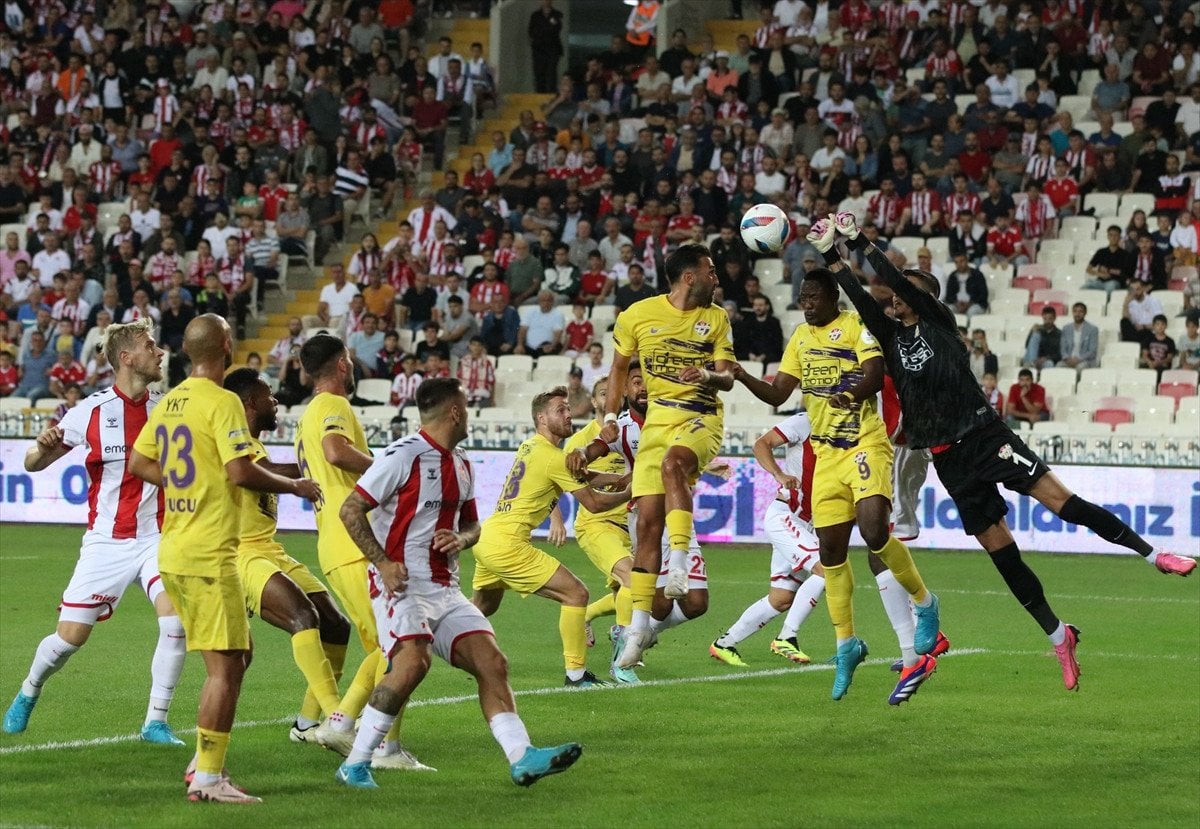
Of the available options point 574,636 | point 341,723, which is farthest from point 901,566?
point 341,723

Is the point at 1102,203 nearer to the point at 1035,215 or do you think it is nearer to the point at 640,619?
the point at 1035,215

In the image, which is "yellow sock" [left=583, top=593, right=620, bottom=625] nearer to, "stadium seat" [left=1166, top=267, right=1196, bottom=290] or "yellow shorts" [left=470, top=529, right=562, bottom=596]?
"yellow shorts" [left=470, top=529, right=562, bottom=596]

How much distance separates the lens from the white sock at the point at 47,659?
31.9ft

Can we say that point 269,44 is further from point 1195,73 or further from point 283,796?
point 283,796

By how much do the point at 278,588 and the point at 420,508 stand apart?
1.40m

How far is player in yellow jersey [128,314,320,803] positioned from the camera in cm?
796

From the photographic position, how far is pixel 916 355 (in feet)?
32.8

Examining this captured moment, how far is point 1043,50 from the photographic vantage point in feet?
88.4

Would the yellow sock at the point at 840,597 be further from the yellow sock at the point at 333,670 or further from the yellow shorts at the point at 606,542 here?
the yellow sock at the point at 333,670

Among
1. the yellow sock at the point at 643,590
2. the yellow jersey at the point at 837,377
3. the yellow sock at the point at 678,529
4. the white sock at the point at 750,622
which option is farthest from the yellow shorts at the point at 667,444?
the white sock at the point at 750,622

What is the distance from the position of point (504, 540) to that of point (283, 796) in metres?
3.65

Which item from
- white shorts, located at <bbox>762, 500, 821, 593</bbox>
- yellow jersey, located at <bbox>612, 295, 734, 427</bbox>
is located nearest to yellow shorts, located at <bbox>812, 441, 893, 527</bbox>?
yellow jersey, located at <bbox>612, 295, 734, 427</bbox>

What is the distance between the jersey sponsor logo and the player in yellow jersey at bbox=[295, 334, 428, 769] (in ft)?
10.0

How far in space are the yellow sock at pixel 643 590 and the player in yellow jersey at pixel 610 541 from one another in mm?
924
